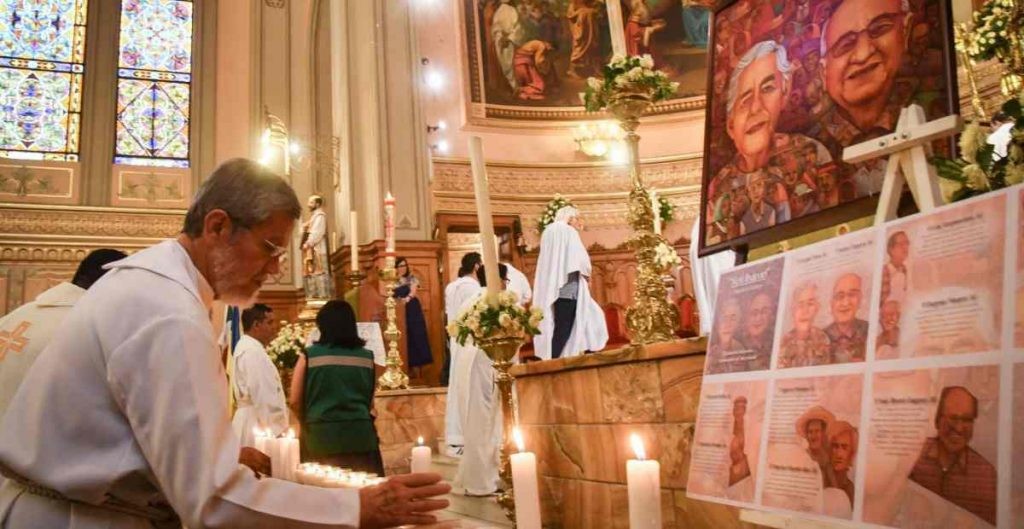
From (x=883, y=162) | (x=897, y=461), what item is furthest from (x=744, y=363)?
(x=883, y=162)

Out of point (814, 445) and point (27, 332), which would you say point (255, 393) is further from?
point (814, 445)

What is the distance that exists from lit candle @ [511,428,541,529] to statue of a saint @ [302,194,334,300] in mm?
8767

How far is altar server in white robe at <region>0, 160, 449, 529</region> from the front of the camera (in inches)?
51.4

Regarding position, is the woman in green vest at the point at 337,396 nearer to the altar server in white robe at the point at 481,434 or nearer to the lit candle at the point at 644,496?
the altar server in white robe at the point at 481,434

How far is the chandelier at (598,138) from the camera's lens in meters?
12.6

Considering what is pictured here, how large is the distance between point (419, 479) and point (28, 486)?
0.84 metres

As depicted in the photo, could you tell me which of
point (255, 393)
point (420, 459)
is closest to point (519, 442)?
point (420, 459)

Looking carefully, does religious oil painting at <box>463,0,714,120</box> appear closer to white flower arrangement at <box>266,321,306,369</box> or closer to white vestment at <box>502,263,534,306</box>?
white vestment at <box>502,263,534,306</box>

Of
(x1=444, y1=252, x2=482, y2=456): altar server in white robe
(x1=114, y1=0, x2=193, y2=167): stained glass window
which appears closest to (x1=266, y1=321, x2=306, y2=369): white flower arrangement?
(x1=444, y1=252, x2=482, y2=456): altar server in white robe

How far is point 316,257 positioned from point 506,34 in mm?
5093

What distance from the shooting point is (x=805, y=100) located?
2.43m

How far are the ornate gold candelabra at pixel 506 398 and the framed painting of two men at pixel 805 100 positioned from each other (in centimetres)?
88

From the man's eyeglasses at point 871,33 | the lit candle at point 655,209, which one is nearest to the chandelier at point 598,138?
the lit candle at point 655,209

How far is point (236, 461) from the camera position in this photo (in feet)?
4.42
